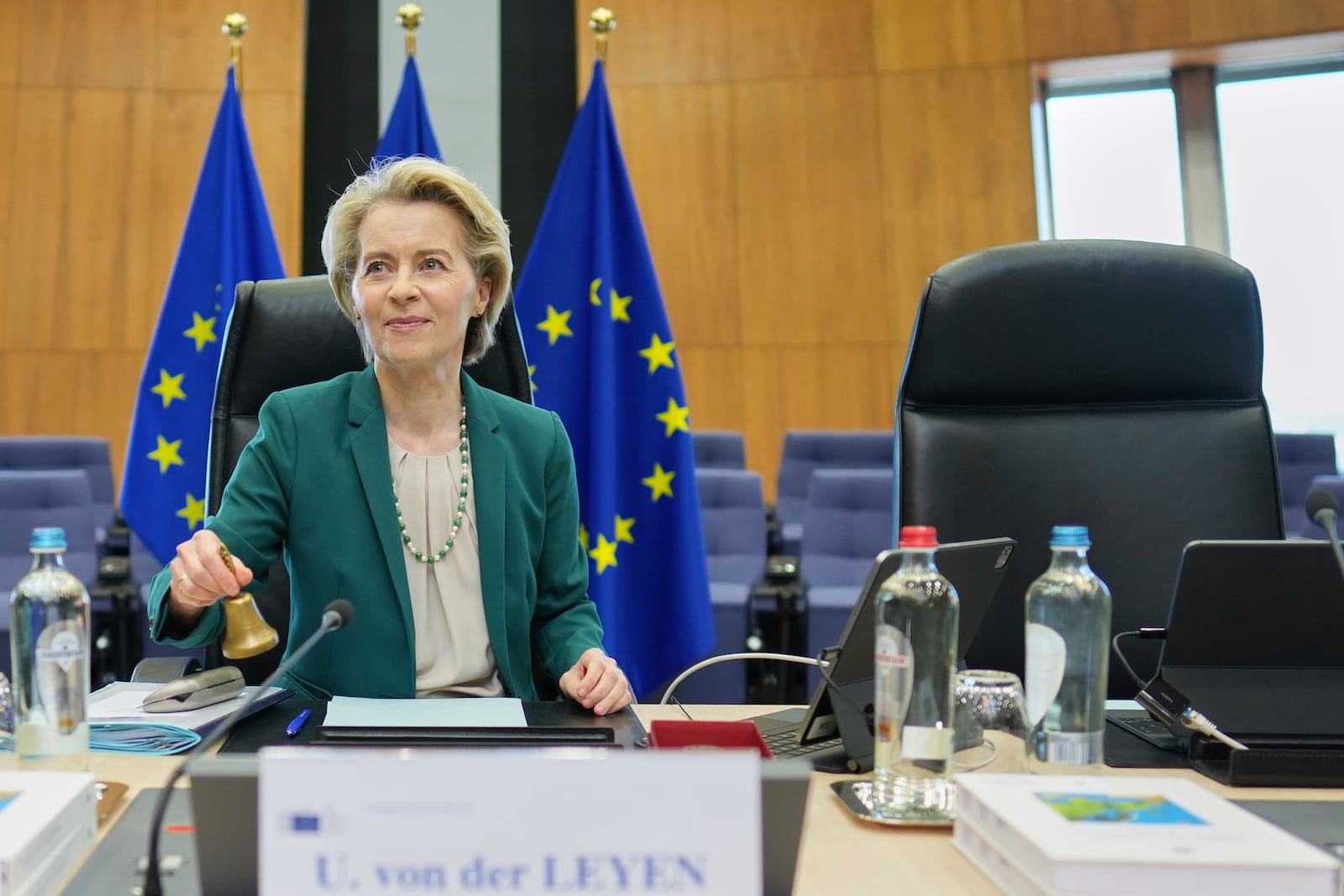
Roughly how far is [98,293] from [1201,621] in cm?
588

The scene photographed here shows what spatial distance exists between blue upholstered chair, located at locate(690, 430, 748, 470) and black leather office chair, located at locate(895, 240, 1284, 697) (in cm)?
318

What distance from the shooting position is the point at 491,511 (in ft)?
4.89

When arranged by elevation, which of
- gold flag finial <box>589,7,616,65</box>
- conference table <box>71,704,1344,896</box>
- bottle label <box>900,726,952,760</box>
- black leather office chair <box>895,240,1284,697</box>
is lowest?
conference table <box>71,704,1344,896</box>

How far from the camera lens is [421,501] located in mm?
1498

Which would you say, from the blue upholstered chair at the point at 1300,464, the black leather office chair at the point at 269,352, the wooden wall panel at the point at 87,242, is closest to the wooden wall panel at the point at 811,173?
the blue upholstered chair at the point at 1300,464

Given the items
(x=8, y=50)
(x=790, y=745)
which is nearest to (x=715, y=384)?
(x=8, y=50)

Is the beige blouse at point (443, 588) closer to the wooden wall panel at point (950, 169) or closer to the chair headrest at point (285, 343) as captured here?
the chair headrest at point (285, 343)

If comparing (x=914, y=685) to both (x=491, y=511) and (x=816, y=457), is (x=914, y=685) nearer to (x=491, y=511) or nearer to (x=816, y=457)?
(x=491, y=511)

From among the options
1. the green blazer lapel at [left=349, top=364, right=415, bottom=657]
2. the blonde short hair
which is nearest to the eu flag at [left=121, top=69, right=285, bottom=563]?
the blonde short hair

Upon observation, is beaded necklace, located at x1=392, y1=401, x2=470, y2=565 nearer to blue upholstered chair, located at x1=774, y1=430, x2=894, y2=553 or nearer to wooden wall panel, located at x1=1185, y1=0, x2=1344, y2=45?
blue upholstered chair, located at x1=774, y1=430, x2=894, y2=553

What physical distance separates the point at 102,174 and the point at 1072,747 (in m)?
6.03

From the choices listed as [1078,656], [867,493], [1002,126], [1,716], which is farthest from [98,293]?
[1078,656]

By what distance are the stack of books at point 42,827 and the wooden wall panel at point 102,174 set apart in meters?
5.24

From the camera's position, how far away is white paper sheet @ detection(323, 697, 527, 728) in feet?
3.43
